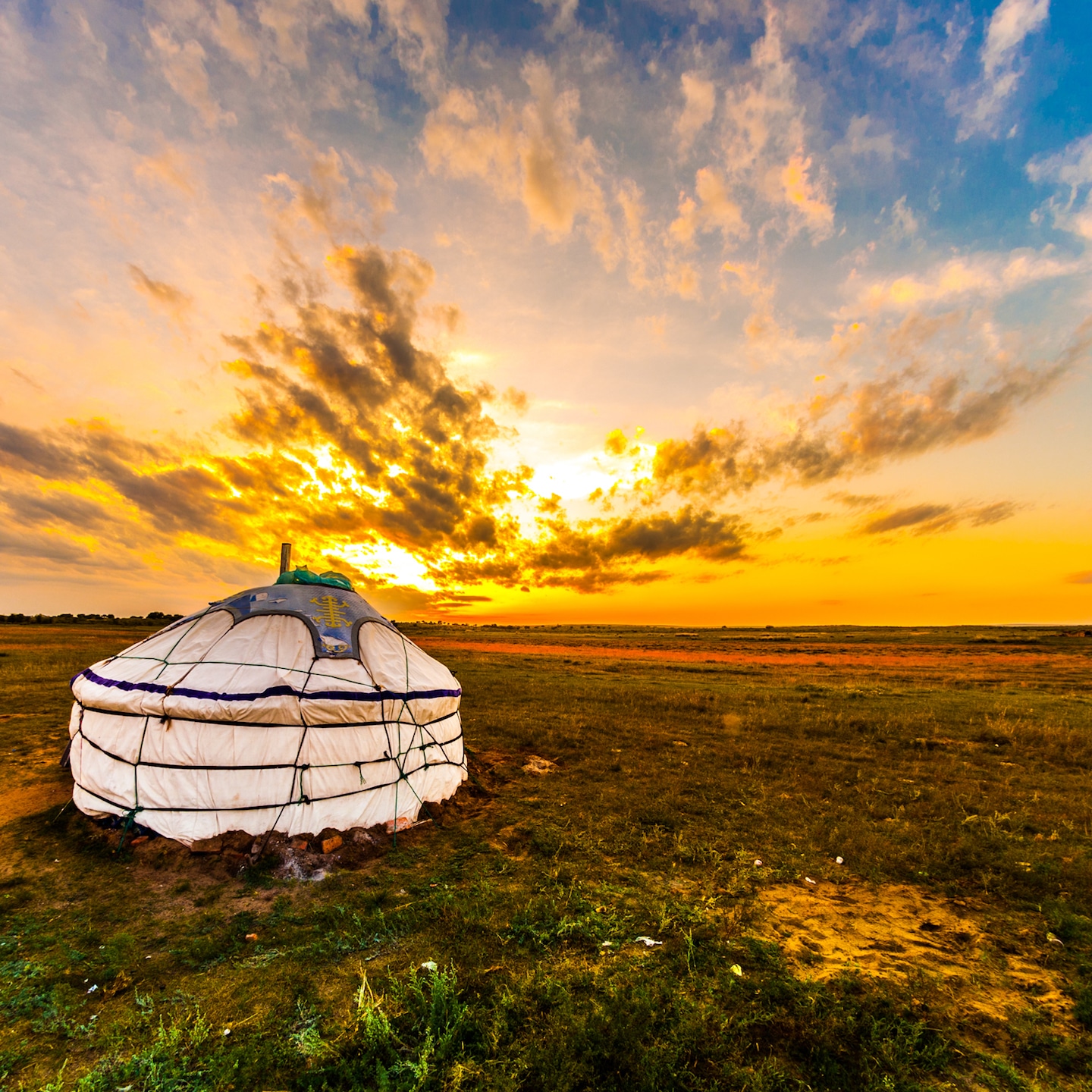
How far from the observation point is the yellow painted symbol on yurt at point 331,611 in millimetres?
8383

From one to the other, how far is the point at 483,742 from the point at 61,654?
1349 inches

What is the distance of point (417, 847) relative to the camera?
7.12 meters

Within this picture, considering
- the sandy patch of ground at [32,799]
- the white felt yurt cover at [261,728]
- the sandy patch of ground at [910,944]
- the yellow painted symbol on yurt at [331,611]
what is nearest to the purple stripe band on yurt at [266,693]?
the white felt yurt cover at [261,728]

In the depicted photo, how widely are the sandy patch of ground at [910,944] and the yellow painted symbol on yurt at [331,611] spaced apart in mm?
7237

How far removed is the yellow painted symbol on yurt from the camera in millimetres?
8383

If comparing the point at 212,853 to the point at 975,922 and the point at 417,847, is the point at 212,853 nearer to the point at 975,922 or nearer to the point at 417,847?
the point at 417,847

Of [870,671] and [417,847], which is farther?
[870,671]

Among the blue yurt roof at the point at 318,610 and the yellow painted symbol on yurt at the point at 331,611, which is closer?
the blue yurt roof at the point at 318,610

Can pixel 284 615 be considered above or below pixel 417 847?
above

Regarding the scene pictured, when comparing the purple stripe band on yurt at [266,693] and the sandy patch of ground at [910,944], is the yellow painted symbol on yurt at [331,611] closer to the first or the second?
the purple stripe band on yurt at [266,693]

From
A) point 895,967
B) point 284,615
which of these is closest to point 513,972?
point 895,967

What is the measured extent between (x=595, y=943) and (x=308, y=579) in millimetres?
7555

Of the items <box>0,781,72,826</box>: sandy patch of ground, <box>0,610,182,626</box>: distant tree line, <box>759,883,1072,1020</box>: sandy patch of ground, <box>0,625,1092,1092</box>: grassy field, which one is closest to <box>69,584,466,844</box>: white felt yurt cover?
<box>0,625,1092,1092</box>: grassy field

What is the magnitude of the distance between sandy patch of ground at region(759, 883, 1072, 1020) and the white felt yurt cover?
5317 mm
